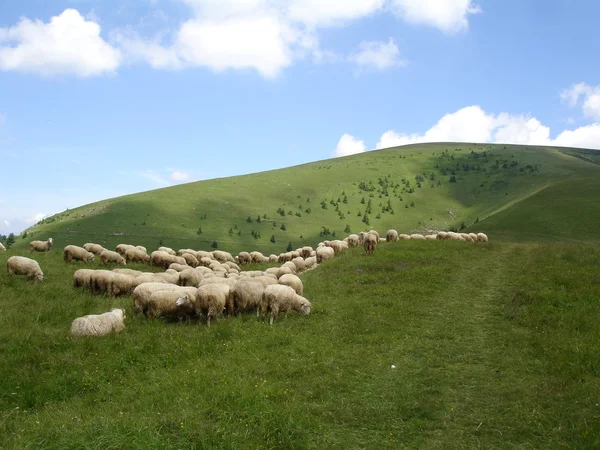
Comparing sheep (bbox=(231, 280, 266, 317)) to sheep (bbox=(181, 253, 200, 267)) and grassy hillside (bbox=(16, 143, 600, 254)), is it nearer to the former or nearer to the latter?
sheep (bbox=(181, 253, 200, 267))

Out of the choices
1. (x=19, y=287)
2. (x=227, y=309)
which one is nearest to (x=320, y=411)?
(x=227, y=309)

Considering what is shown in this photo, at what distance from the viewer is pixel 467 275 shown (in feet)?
81.4

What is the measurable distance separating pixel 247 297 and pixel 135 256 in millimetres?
18042

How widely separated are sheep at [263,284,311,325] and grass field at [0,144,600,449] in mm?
454

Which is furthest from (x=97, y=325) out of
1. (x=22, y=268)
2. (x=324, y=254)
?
(x=324, y=254)

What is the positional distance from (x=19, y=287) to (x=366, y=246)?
2128 centimetres

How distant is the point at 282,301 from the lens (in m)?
16.7

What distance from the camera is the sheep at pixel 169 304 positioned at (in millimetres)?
15430

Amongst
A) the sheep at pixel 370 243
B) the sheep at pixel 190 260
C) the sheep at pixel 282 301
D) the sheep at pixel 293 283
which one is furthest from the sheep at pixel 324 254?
the sheep at pixel 282 301

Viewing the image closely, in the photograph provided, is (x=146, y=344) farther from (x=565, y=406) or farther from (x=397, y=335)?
(x=565, y=406)

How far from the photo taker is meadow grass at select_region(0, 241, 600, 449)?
8172 mm

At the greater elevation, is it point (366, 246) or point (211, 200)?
point (211, 200)

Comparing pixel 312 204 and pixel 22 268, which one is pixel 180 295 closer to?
pixel 22 268

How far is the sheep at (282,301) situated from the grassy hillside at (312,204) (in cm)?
7020
